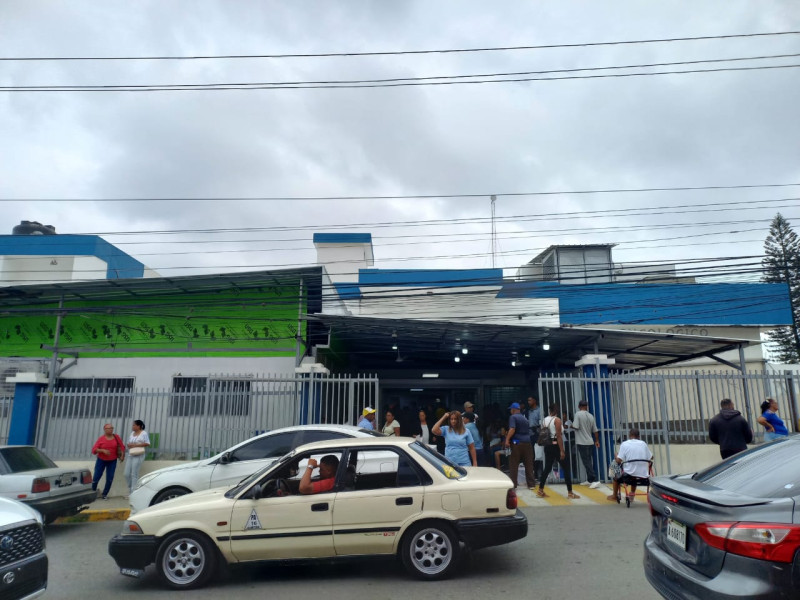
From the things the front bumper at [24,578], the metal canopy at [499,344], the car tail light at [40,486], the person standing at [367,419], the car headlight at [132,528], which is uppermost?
the metal canopy at [499,344]

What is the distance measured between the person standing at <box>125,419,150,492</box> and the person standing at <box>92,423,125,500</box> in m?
0.27

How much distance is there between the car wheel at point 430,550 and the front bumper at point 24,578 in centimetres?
314

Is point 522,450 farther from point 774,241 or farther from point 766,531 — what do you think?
point 774,241

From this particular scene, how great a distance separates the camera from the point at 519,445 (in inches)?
446

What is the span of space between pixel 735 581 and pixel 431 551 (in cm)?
320

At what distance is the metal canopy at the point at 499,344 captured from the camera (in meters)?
13.7

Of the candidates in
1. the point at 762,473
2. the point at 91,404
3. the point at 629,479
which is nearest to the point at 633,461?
the point at 629,479

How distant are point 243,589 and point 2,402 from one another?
998 centimetres

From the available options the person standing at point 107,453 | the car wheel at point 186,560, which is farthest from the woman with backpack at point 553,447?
the person standing at point 107,453

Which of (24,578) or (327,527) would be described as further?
(327,527)

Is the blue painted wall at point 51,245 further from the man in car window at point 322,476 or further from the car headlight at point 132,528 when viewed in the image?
the man in car window at point 322,476

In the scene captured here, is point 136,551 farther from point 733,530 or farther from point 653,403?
point 653,403

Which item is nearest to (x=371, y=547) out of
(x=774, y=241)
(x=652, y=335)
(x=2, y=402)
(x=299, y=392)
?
(x=299, y=392)

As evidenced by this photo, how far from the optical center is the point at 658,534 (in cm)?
443
